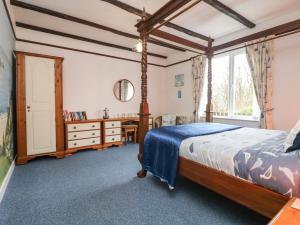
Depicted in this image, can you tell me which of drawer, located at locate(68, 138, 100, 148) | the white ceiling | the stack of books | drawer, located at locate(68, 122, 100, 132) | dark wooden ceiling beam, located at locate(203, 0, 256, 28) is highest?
the white ceiling

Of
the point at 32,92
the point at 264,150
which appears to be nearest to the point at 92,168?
the point at 32,92

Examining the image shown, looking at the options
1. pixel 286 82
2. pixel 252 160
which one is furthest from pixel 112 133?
pixel 286 82

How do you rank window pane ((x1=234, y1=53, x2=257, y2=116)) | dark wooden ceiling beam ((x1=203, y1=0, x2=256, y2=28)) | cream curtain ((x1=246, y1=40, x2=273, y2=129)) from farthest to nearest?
window pane ((x1=234, y1=53, x2=257, y2=116))
cream curtain ((x1=246, y1=40, x2=273, y2=129))
dark wooden ceiling beam ((x1=203, y1=0, x2=256, y2=28))

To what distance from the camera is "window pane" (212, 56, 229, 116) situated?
13.2ft

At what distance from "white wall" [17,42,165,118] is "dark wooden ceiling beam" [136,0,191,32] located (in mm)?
2237

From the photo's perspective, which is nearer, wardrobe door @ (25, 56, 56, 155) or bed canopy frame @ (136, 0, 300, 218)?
bed canopy frame @ (136, 0, 300, 218)

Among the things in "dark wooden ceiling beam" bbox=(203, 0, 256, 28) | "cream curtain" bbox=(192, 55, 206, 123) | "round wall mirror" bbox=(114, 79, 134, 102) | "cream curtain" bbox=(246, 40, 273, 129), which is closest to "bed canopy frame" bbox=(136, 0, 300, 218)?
"dark wooden ceiling beam" bbox=(203, 0, 256, 28)

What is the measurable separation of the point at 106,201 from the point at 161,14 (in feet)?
7.70

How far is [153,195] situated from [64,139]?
2.50 meters

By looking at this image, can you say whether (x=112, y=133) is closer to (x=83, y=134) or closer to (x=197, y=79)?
(x=83, y=134)

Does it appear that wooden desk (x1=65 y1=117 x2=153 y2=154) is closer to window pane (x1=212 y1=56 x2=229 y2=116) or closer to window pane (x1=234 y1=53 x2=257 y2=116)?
window pane (x1=212 y1=56 x2=229 y2=116)

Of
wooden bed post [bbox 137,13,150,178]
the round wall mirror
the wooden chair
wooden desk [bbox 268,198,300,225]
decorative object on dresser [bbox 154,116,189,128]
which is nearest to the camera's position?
wooden desk [bbox 268,198,300,225]

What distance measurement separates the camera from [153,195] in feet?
6.83

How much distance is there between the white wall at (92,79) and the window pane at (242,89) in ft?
8.65
